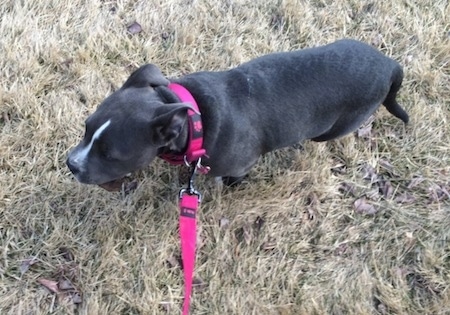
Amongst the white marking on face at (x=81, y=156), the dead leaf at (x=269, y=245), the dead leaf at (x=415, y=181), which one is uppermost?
the white marking on face at (x=81, y=156)

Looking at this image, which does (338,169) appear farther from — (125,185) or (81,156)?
(81,156)

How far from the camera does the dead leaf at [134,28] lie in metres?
4.66

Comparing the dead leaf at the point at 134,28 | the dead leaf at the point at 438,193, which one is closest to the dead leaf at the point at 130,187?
the dead leaf at the point at 134,28

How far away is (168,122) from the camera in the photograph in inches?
114

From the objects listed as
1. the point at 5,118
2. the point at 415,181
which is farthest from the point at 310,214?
the point at 5,118

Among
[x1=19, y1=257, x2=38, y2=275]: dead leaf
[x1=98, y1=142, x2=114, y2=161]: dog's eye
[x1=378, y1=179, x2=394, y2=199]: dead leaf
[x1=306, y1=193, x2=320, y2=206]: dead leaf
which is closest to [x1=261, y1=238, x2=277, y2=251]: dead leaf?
[x1=306, y1=193, x2=320, y2=206]: dead leaf

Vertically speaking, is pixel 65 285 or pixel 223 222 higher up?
pixel 223 222

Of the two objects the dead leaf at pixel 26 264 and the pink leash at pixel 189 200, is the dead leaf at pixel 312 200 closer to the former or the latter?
the pink leash at pixel 189 200

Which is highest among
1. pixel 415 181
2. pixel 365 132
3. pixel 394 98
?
pixel 394 98

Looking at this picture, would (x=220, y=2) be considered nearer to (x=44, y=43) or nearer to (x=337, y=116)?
(x=44, y=43)

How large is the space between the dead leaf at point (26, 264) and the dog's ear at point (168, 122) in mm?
1320

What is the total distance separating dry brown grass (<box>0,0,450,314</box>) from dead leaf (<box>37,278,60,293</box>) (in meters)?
0.03

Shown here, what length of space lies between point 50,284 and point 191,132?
1.42m

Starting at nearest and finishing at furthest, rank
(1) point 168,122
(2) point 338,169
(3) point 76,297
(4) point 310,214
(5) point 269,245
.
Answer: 1. (1) point 168,122
2. (3) point 76,297
3. (5) point 269,245
4. (4) point 310,214
5. (2) point 338,169
